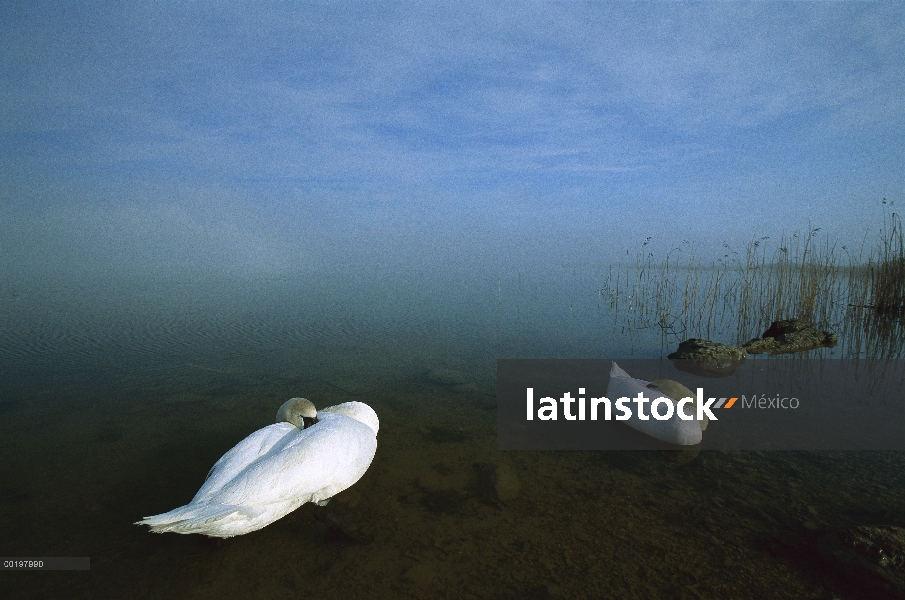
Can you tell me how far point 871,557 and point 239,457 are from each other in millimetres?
4475

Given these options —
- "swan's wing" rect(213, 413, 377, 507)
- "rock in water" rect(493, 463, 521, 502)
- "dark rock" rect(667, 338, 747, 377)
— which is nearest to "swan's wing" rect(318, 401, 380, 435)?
"swan's wing" rect(213, 413, 377, 507)

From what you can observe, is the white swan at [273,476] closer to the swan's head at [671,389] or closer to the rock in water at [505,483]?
the rock in water at [505,483]

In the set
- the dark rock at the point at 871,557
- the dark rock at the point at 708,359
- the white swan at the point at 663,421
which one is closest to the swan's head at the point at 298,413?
the white swan at the point at 663,421

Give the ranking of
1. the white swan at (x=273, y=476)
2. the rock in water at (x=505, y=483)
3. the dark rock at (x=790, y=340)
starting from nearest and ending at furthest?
the white swan at (x=273, y=476), the rock in water at (x=505, y=483), the dark rock at (x=790, y=340)

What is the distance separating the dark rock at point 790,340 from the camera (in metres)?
8.88

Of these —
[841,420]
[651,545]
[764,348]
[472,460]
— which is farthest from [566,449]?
[764,348]

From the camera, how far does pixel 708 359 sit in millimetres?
7625

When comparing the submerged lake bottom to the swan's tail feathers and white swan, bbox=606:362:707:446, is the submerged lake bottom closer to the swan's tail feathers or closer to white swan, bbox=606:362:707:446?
white swan, bbox=606:362:707:446

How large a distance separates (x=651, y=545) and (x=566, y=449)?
153 cm

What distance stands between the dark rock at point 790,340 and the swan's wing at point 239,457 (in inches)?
367

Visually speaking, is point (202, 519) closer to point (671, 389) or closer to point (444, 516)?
point (444, 516)

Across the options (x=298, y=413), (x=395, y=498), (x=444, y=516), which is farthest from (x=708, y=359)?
(x=298, y=413)

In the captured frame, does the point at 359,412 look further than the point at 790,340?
No

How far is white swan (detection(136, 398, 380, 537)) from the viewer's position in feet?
8.61
